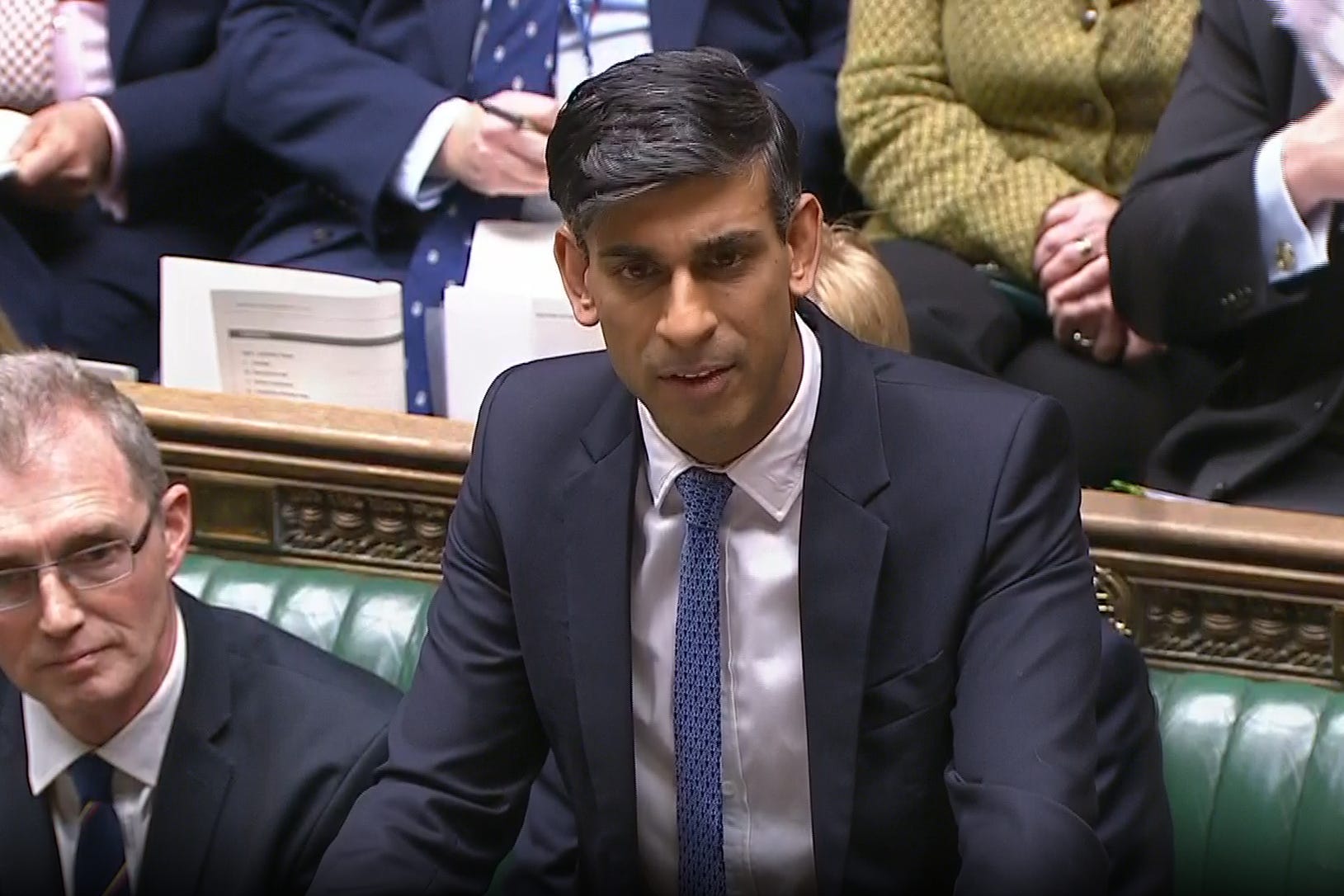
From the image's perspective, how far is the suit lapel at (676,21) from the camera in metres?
2.14

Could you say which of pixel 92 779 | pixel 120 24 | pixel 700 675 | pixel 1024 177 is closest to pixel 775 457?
pixel 700 675

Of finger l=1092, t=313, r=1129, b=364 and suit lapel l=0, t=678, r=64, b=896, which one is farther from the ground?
finger l=1092, t=313, r=1129, b=364

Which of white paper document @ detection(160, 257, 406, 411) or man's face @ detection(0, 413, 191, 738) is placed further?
white paper document @ detection(160, 257, 406, 411)

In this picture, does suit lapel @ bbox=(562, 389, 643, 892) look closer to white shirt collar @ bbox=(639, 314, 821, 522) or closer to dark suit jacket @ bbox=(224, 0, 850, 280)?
white shirt collar @ bbox=(639, 314, 821, 522)

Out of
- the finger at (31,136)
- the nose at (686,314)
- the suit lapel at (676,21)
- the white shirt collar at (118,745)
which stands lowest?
the white shirt collar at (118,745)

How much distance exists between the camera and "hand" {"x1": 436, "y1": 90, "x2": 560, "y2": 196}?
6.87 ft

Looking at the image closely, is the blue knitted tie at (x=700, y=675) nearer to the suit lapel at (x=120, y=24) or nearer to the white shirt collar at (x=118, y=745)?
the white shirt collar at (x=118, y=745)

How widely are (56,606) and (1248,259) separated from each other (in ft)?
3.54

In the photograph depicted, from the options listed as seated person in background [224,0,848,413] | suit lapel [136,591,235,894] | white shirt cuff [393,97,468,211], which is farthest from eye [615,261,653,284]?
white shirt cuff [393,97,468,211]

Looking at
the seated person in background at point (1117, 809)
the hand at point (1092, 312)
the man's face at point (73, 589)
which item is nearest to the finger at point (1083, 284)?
the hand at point (1092, 312)

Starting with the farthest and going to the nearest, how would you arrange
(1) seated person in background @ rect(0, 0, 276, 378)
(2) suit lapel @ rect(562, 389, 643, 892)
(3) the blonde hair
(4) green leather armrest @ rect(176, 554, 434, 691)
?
(1) seated person in background @ rect(0, 0, 276, 378), (4) green leather armrest @ rect(176, 554, 434, 691), (3) the blonde hair, (2) suit lapel @ rect(562, 389, 643, 892)

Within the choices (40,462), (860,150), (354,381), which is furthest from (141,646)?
(860,150)

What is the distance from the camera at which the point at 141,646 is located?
1.52m

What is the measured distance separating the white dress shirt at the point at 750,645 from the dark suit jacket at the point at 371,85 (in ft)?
2.84
